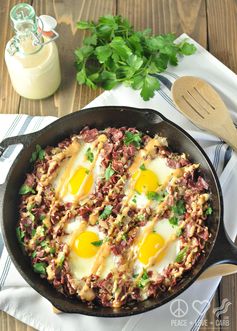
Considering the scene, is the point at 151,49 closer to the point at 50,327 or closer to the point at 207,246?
the point at 207,246

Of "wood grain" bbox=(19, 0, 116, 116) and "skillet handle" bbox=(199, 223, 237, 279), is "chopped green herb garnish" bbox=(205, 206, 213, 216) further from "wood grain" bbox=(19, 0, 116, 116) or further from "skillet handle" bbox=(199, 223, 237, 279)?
"wood grain" bbox=(19, 0, 116, 116)

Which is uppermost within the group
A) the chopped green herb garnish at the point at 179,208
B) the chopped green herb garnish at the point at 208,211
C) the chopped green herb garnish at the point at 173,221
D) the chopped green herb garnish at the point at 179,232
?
the chopped green herb garnish at the point at 208,211

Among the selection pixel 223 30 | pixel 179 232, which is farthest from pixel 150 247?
pixel 223 30

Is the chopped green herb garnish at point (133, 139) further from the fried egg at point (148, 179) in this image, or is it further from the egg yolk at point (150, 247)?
the egg yolk at point (150, 247)

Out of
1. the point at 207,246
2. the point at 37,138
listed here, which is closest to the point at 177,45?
the point at 37,138

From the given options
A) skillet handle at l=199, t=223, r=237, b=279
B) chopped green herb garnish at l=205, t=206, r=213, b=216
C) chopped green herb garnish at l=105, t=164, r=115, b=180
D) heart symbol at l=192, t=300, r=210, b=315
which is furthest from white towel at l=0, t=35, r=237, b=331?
chopped green herb garnish at l=105, t=164, r=115, b=180

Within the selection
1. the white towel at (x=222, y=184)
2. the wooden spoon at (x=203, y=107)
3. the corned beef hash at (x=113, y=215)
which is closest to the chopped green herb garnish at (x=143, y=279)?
the corned beef hash at (x=113, y=215)
